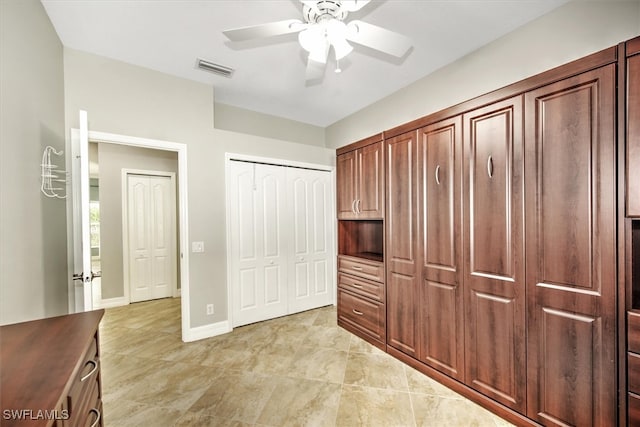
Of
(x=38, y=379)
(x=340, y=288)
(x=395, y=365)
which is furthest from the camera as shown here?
(x=340, y=288)

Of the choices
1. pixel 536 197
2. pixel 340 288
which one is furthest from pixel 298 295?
pixel 536 197

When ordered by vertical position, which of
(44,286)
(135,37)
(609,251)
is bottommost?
(44,286)

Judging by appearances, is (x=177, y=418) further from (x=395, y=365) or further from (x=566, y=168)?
(x=566, y=168)

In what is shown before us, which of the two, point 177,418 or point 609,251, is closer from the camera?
point 609,251

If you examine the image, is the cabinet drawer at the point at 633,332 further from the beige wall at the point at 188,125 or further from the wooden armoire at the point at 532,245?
the beige wall at the point at 188,125

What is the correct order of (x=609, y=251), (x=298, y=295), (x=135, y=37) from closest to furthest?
(x=609, y=251) → (x=135, y=37) → (x=298, y=295)

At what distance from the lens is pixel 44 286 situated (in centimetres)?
188

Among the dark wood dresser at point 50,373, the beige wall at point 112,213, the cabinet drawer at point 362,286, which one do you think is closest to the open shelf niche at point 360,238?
the cabinet drawer at point 362,286

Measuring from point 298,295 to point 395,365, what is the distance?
1.71 m

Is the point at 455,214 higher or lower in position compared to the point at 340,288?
higher

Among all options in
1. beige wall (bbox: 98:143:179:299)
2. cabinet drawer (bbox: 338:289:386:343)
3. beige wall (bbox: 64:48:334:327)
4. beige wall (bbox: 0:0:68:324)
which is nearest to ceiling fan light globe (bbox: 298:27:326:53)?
beige wall (bbox: 0:0:68:324)

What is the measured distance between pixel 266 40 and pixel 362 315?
2.87 meters

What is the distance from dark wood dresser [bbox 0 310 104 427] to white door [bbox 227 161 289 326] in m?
1.97

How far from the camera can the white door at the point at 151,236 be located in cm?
443
